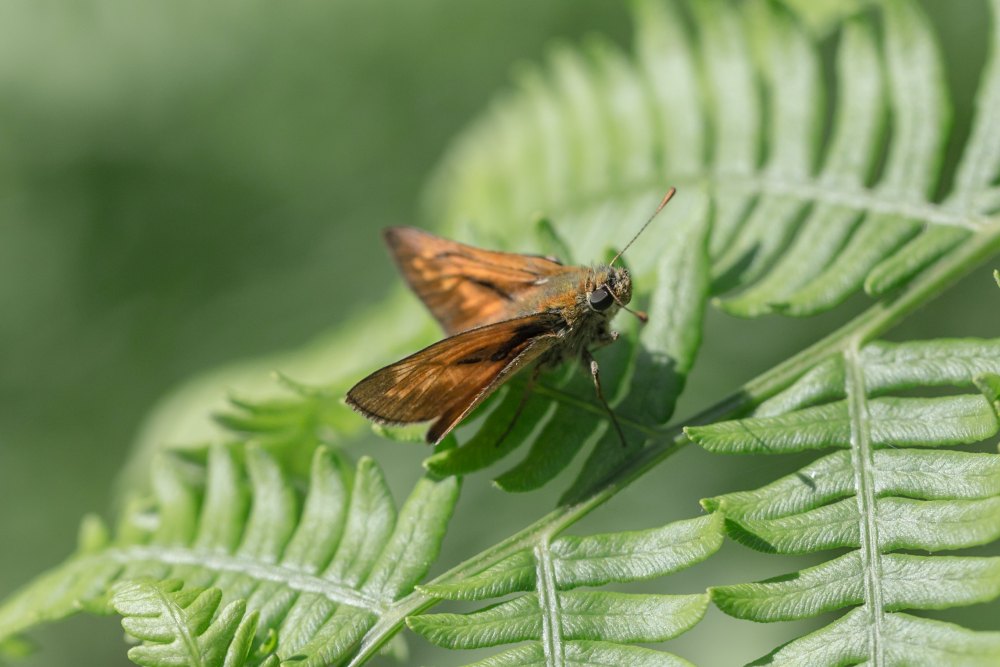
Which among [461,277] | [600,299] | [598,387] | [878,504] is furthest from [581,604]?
[461,277]

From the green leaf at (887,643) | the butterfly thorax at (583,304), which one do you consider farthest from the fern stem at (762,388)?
the green leaf at (887,643)

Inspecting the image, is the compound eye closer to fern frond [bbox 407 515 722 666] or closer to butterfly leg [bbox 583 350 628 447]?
butterfly leg [bbox 583 350 628 447]

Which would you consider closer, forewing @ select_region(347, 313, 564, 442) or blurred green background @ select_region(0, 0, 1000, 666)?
forewing @ select_region(347, 313, 564, 442)

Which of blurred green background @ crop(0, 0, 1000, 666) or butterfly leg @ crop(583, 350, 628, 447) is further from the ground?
blurred green background @ crop(0, 0, 1000, 666)

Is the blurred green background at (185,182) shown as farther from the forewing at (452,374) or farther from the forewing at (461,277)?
the forewing at (452,374)

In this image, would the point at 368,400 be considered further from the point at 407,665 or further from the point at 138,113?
the point at 138,113

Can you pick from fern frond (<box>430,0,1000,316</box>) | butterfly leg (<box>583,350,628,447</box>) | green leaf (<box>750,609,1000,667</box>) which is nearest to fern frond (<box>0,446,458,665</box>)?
butterfly leg (<box>583,350,628,447</box>)

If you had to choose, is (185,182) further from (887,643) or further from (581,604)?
(887,643)
